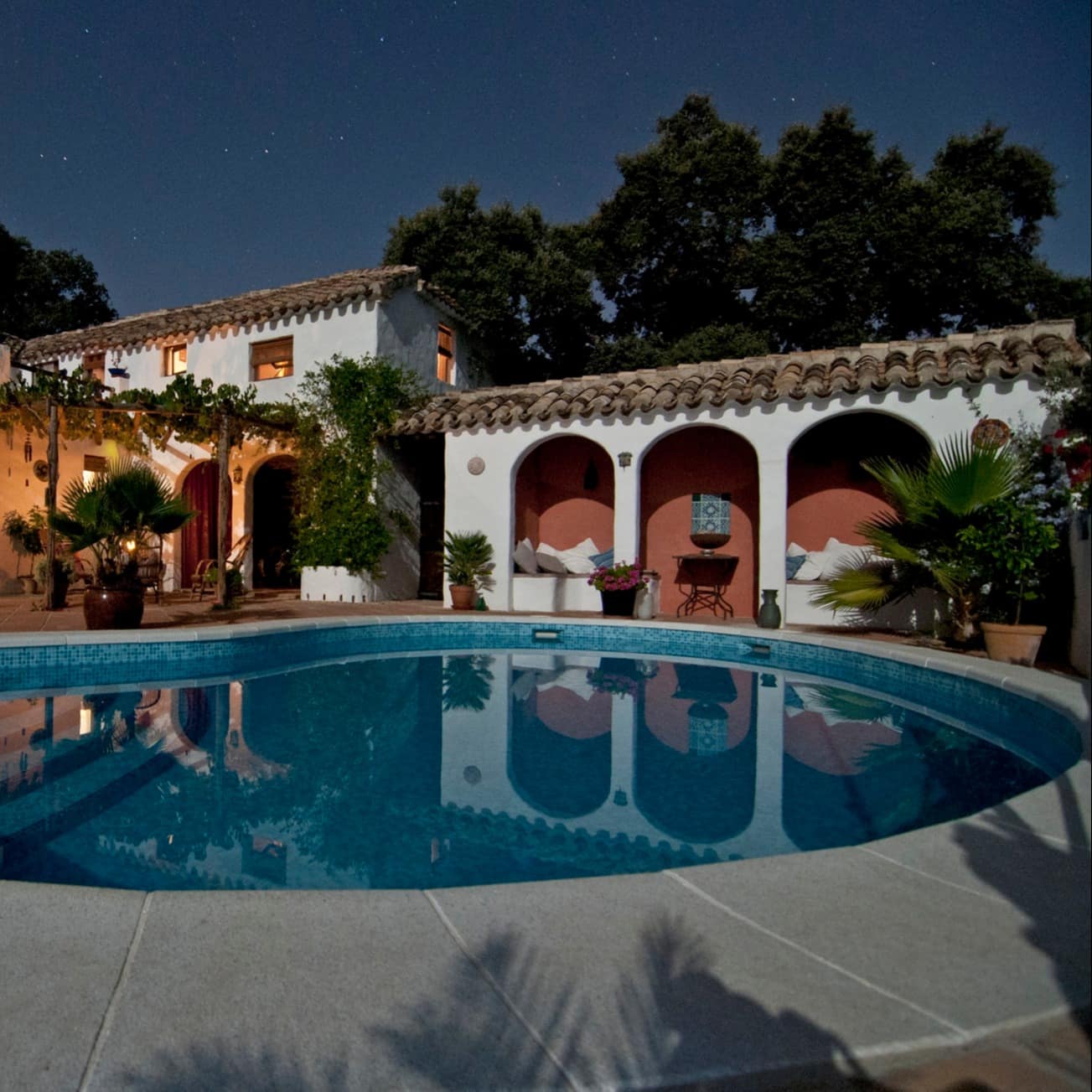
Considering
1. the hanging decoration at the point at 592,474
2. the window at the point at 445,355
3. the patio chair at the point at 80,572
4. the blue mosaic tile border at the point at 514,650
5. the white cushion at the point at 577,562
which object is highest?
the window at the point at 445,355

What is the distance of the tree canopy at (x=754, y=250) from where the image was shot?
69.0 ft

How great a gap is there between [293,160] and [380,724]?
46.9 ft

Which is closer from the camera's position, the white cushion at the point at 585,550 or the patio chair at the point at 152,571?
the patio chair at the point at 152,571

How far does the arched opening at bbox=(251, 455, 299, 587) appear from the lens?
1636 centimetres

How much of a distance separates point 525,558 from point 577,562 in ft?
3.32

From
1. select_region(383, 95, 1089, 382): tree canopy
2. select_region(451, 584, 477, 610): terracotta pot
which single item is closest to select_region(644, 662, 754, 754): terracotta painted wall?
select_region(451, 584, 477, 610): terracotta pot

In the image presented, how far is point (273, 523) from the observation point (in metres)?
16.9

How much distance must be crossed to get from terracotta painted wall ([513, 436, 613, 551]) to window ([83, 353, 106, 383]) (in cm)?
1038

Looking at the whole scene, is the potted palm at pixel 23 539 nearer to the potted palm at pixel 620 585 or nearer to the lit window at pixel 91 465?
the lit window at pixel 91 465

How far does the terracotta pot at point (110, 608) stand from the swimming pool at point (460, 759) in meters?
0.77

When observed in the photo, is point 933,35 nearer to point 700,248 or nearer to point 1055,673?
point 1055,673

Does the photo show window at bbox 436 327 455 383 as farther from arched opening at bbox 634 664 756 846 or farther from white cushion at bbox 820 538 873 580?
arched opening at bbox 634 664 756 846

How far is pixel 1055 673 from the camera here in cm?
622

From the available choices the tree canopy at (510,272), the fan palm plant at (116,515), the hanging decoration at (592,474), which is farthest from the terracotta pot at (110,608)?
the tree canopy at (510,272)
